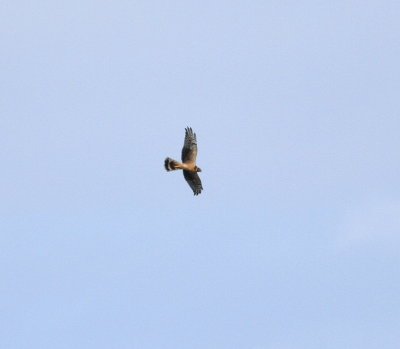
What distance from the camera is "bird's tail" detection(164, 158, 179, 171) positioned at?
8881cm

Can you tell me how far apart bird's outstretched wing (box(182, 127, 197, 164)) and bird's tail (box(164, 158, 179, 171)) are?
1731 mm

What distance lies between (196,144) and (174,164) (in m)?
4.56

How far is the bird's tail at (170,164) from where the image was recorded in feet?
291

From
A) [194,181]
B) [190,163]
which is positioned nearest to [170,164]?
[190,163]

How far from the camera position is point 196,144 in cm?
9344

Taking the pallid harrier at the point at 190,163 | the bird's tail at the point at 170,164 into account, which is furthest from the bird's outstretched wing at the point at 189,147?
the bird's tail at the point at 170,164

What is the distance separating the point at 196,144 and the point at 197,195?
13.0ft

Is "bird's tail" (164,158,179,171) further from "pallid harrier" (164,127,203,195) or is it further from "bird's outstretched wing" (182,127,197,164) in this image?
"bird's outstretched wing" (182,127,197,164)

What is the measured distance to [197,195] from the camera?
92.4 meters

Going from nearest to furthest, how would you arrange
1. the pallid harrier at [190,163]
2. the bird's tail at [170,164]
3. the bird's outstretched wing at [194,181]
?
the bird's tail at [170,164], the pallid harrier at [190,163], the bird's outstretched wing at [194,181]

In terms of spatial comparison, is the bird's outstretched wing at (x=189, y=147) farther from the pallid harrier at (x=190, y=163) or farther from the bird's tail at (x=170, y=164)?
the bird's tail at (x=170, y=164)

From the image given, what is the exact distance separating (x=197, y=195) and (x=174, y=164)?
160 inches

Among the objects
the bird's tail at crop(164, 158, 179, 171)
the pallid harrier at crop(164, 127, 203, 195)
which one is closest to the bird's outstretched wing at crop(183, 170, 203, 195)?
the pallid harrier at crop(164, 127, 203, 195)

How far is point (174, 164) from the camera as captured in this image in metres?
89.4
